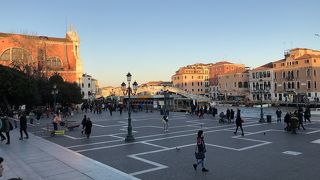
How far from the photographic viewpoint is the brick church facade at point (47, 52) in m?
67.6

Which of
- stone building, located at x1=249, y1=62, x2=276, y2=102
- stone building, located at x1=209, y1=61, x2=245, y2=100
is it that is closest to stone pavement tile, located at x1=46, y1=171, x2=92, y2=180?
stone building, located at x1=249, y1=62, x2=276, y2=102

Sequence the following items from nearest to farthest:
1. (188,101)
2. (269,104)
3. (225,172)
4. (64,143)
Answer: (225,172)
(64,143)
(188,101)
(269,104)

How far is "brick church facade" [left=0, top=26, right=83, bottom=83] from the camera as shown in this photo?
67562 mm

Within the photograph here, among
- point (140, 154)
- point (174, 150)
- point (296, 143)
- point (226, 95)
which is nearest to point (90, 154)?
point (140, 154)

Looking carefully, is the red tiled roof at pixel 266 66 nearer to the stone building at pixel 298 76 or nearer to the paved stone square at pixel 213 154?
the stone building at pixel 298 76

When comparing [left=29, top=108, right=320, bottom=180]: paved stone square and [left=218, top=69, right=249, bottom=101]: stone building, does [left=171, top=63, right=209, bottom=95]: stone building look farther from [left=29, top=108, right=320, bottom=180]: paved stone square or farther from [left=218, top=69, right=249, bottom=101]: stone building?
[left=29, top=108, right=320, bottom=180]: paved stone square

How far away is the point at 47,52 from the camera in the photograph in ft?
257

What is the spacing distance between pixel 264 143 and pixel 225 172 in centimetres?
710

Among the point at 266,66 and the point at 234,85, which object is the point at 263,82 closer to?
the point at 266,66

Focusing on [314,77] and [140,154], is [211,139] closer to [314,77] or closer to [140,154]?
[140,154]

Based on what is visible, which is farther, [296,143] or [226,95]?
[226,95]

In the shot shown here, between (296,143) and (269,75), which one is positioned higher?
(269,75)

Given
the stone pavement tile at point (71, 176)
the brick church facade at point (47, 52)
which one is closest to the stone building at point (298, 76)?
the brick church facade at point (47, 52)

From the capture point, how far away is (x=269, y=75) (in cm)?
9194
